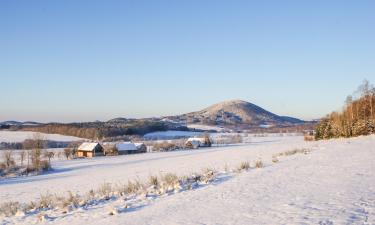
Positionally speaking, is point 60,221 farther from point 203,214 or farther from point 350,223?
point 350,223

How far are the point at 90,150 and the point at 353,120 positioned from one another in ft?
216

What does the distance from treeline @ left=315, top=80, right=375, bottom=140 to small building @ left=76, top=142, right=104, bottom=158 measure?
59665 millimetres

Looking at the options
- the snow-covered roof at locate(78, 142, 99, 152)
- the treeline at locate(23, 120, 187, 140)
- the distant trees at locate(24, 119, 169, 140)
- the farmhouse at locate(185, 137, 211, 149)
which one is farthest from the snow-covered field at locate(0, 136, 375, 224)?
the treeline at locate(23, 120, 187, 140)

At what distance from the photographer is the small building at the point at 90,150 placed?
298 feet

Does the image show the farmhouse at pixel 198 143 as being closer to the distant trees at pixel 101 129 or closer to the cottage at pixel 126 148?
the cottage at pixel 126 148

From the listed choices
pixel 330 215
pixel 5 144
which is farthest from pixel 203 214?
pixel 5 144

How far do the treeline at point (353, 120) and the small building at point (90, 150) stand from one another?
2349 inches

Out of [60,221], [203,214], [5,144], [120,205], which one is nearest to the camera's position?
[203,214]

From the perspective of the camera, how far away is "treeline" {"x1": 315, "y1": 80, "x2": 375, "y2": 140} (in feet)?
116

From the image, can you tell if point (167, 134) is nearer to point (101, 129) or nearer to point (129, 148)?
point (101, 129)

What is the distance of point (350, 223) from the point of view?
260 inches

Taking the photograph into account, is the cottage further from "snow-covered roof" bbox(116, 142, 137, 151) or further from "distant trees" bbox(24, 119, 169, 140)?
"distant trees" bbox(24, 119, 169, 140)

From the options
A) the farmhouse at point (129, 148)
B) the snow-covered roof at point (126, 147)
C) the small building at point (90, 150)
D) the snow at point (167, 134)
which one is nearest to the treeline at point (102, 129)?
the snow at point (167, 134)

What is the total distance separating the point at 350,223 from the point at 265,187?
4.12m
